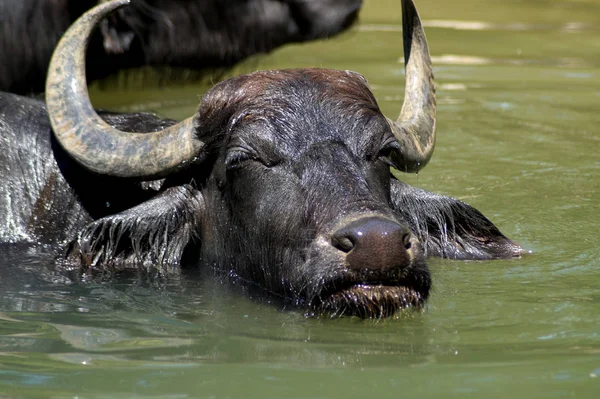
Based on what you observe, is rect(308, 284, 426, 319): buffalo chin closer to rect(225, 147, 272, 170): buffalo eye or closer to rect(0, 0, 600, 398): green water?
rect(0, 0, 600, 398): green water

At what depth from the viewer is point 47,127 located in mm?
6402

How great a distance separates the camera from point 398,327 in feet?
16.3

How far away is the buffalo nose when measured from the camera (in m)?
4.73

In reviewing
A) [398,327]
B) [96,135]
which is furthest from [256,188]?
[398,327]

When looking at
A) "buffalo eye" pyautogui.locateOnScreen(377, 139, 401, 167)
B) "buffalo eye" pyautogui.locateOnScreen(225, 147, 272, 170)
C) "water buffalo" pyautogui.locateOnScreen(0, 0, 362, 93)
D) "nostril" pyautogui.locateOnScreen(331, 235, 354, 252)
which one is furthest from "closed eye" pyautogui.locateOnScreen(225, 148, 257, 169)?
"water buffalo" pyautogui.locateOnScreen(0, 0, 362, 93)

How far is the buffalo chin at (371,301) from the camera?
4895 millimetres

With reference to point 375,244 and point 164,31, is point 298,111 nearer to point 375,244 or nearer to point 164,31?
point 375,244

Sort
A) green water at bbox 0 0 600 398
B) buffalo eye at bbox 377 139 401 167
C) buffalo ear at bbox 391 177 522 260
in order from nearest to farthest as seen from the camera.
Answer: green water at bbox 0 0 600 398 < buffalo eye at bbox 377 139 401 167 < buffalo ear at bbox 391 177 522 260

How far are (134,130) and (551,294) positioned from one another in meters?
2.65

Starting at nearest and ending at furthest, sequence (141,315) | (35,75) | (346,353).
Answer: (346,353) → (141,315) → (35,75)

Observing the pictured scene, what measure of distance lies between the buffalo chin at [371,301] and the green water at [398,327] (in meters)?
0.06

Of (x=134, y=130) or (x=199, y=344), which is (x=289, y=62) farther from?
(x=199, y=344)

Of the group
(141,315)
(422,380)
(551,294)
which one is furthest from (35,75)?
(422,380)

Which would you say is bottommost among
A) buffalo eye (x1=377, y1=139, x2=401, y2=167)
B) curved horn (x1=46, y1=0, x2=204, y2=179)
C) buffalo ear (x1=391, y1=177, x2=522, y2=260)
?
buffalo ear (x1=391, y1=177, x2=522, y2=260)
